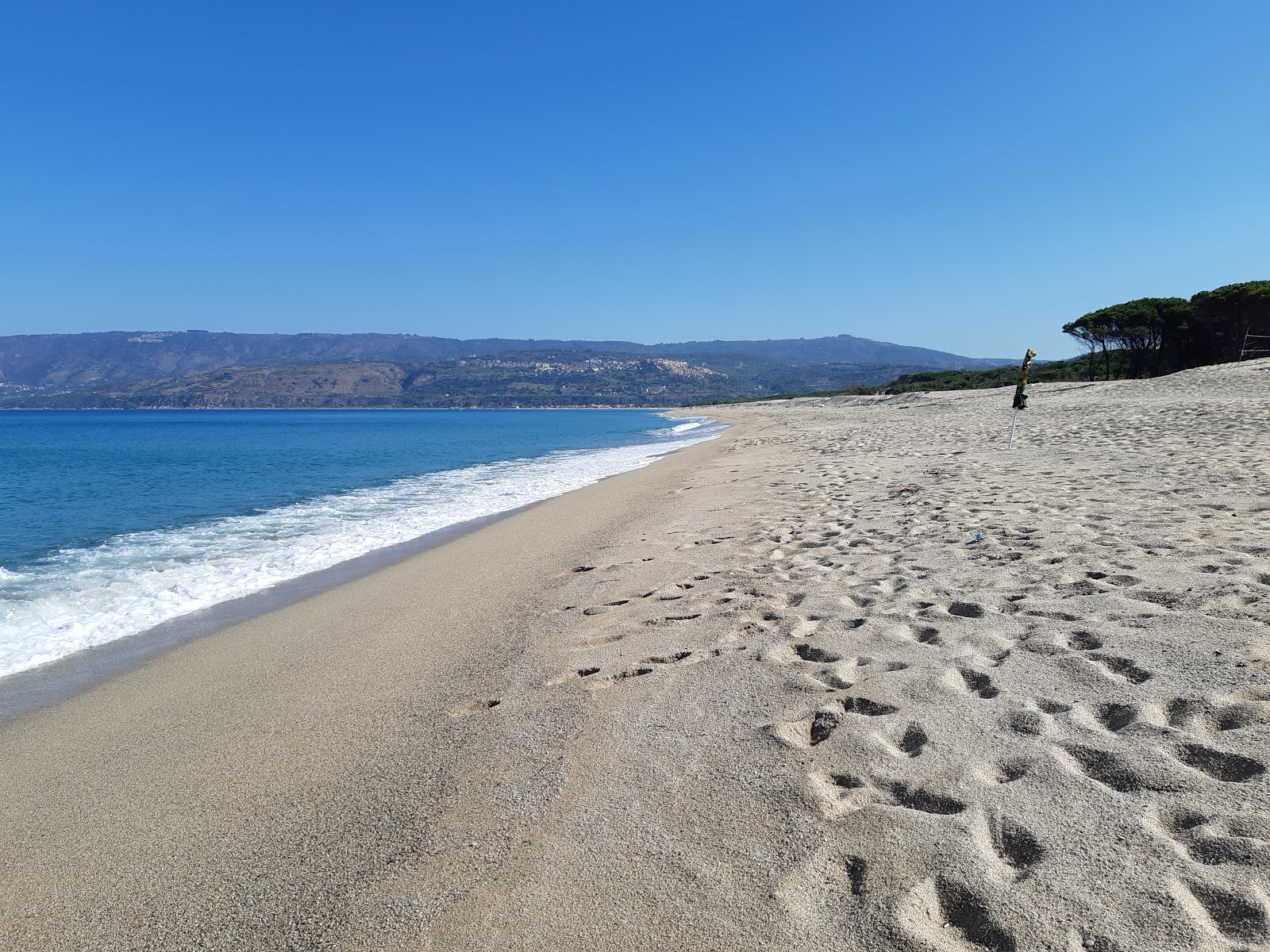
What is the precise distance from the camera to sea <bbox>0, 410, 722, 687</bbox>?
735 cm

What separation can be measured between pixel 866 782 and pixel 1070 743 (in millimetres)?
887

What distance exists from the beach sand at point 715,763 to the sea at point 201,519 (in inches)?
73.5

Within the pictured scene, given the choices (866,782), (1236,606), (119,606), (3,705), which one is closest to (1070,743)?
(866,782)

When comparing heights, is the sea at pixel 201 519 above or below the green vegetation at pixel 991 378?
below

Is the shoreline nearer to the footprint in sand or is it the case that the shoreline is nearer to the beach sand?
the beach sand

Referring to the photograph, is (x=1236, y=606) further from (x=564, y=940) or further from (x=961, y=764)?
(x=564, y=940)

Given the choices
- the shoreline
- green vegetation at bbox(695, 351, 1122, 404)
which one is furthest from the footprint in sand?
green vegetation at bbox(695, 351, 1122, 404)

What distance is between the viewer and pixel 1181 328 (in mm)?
37594

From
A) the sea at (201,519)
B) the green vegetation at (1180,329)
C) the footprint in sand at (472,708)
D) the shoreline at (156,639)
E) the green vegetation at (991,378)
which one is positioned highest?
the green vegetation at (1180,329)

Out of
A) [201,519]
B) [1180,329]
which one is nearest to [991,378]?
[1180,329]

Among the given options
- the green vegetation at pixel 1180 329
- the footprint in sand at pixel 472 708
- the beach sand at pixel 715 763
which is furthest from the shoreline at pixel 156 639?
the green vegetation at pixel 1180 329

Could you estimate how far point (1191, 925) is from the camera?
6.46ft

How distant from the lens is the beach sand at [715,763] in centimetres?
228

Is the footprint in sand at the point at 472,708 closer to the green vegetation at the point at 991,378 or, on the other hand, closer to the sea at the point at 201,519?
the sea at the point at 201,519
